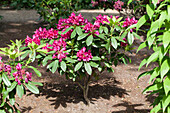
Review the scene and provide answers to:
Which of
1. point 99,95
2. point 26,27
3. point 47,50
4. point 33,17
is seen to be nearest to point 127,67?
point 99,95

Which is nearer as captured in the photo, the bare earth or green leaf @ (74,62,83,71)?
green leaf @ (74,62,83,71)

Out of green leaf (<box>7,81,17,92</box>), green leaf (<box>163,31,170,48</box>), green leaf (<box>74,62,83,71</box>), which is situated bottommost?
green leaf (<box>7,81,17,92</box>)

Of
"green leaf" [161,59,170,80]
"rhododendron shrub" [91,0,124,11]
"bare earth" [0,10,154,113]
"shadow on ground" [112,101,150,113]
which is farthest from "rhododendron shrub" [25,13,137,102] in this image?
"rhododendron shrub" [91,0,124,11]

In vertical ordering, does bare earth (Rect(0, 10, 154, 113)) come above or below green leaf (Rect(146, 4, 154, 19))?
below

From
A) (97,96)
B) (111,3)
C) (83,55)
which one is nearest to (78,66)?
(83,55)

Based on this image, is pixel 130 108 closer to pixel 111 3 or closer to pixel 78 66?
pixel 78 66

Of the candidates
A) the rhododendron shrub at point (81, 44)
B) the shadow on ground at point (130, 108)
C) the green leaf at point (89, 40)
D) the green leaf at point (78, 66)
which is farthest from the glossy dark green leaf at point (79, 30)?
the shadow on ground at point (130, 108)

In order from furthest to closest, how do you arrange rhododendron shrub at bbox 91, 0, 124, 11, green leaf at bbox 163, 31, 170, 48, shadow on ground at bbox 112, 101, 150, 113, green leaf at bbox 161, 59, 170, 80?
rhododendron shrub at bbox 91, 0, 124, 11, shadow on ground at bbox 112, 101, 150, 113, green leaf at bbox 161, 59, 170, 80, green leaf at bbox 163, 31, 170, 48

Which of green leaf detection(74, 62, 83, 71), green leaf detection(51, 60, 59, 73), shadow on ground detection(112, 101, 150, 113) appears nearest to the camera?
green leaf detection(51, 60, 59, 73)

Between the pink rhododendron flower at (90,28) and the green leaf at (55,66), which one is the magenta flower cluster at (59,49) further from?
the pink rhododendron flower at (90,28)

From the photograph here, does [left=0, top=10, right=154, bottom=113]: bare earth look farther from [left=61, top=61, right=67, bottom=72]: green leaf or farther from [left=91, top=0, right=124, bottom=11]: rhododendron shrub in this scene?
[left=91, top=0, right=124, bottom=11]: rhododendron shrub

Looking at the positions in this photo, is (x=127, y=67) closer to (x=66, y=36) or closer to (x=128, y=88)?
(x=128, y=88)

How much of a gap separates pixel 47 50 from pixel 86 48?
1.80 ft

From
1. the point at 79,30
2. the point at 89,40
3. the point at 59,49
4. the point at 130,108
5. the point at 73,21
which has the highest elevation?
the point at 73,21
